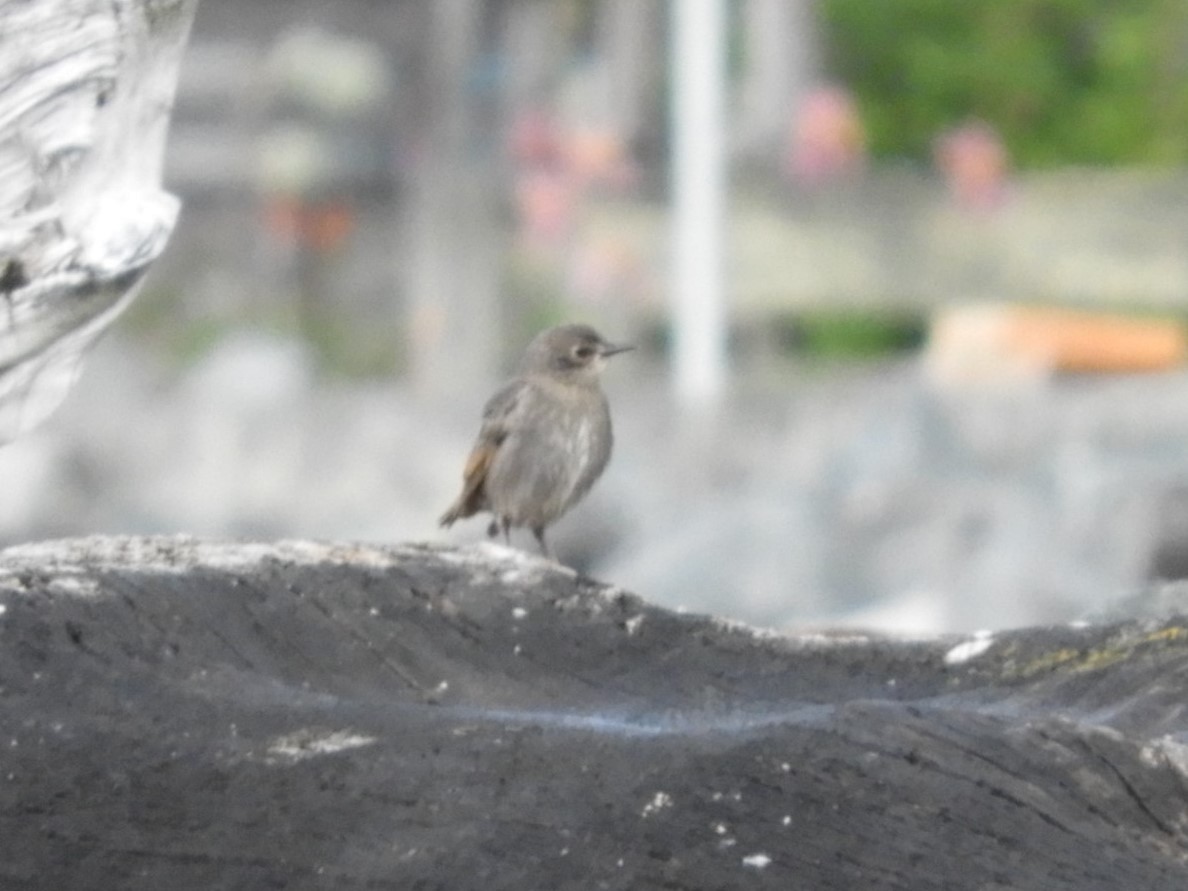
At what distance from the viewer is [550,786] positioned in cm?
288

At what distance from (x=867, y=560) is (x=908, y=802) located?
7813 mm

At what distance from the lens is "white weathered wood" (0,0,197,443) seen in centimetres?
362

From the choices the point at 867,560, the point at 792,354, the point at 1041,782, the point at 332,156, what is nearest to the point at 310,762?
the point at 1041,782

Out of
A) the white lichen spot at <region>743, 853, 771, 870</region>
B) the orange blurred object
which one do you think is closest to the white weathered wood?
the white lichen spot at <region>743, 853, 771, 870</region>

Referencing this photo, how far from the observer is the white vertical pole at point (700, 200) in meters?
14.0

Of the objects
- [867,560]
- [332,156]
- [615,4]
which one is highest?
[615,4]

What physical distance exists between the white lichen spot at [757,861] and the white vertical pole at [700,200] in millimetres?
11064

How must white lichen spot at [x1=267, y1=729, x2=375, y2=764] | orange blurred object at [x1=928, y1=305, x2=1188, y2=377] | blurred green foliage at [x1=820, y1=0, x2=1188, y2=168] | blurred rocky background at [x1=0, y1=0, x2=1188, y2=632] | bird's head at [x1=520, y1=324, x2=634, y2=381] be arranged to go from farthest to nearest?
blurred green foliage at [x1=820, y1=0, x2=1188, y2=168], orange blurred object at [x1=928, y1=305, x2=1188, y2=377], blurred rocky background at [x1=0, y1=0, x2=1188, y2=632], bird's head at [x1=520, y1=324, x2=634, y2=381], white lichen spot at [x1=267, y1=729, x2=375, y2=764]

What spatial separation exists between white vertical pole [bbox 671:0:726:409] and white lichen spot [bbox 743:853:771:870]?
11.1 meters

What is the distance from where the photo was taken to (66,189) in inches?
146

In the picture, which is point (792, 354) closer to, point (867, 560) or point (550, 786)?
point (867, 560)

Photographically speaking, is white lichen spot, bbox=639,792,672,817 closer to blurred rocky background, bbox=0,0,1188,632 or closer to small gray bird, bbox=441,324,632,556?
small gray bird, bbox=441,324,632,556

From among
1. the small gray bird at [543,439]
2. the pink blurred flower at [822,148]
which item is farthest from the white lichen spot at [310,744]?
the pink blurred flower at [822,148]

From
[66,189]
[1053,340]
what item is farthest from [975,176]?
[66,189]
